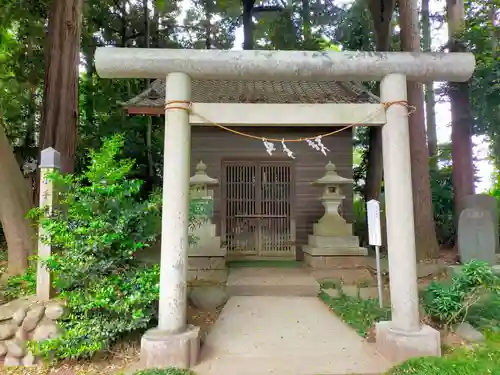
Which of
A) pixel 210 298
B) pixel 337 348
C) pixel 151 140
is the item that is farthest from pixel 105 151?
pixel 151 140

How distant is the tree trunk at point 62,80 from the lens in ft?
22.2

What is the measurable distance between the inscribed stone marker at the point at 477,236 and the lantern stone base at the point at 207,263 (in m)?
4.76

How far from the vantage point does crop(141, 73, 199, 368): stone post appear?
365 centimetres

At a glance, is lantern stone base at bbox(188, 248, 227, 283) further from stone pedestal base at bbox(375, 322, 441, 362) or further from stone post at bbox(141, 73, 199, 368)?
stone pedestal base at bbox(375, 322, 441, 362)

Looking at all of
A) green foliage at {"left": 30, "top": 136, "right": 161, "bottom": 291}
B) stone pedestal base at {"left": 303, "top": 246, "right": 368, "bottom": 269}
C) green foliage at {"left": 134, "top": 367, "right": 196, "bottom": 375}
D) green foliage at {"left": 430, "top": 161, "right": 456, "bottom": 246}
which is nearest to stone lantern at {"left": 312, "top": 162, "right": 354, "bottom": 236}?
stone pedestal base at {"left": 303, "top": 246, "right": 368, "bottom": 269}

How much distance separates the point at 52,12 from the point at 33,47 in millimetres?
5517

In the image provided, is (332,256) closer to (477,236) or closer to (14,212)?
(477,236)

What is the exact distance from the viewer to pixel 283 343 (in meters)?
4.28

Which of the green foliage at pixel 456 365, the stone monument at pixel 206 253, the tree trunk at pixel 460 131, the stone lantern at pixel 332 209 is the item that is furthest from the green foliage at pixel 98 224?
the tree trunk at pixel 460 131

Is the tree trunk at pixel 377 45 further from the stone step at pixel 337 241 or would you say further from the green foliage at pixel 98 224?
the green foliage at pixel 98 224

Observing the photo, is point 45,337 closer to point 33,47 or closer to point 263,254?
point 263,254

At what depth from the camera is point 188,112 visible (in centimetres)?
403

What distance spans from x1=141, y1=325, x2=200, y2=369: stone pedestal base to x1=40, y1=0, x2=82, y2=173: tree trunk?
4.40 metres

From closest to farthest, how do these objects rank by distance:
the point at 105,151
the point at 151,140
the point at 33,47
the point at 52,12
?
the point at 105,151
the point at 52,12
the point at 33,47
the point at 151,140
